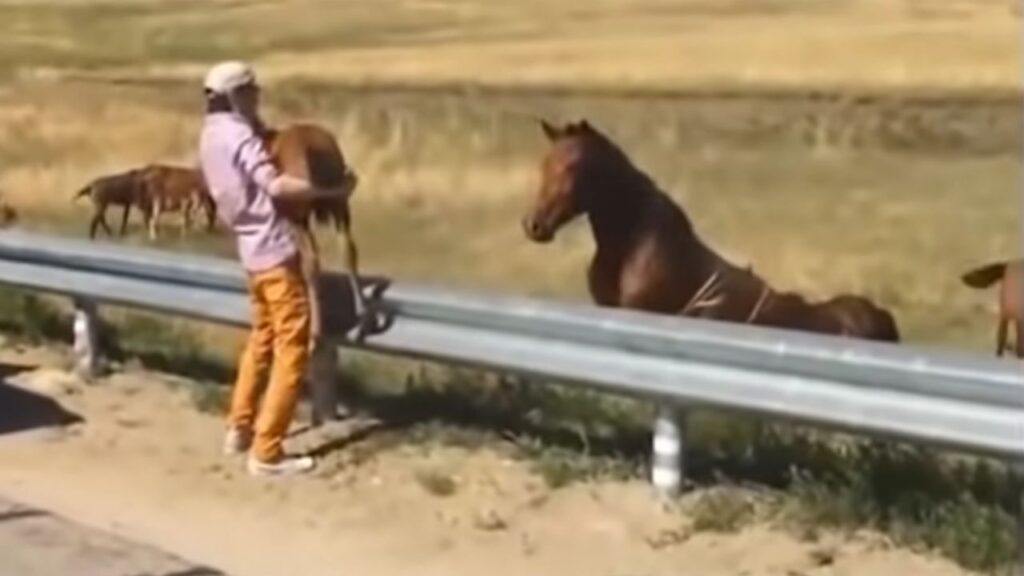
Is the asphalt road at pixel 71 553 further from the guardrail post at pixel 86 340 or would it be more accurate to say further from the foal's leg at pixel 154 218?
the foal's leg at pixel 154 218

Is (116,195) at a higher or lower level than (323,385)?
lower

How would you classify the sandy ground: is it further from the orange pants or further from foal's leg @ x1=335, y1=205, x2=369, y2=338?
foal's leg @ x1=335, y1=205, x2=369, y2=338

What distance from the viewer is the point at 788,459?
9.87 m

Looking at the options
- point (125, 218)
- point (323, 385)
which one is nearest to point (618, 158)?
point (323, 385)

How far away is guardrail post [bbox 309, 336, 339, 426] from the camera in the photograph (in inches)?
429

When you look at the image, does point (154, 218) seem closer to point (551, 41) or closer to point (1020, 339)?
point (1020, 339)

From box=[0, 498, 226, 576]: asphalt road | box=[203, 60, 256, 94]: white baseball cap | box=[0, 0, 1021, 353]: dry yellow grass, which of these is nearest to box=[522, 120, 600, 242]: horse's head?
box=[203, 60, 256, 94]: white baseball cap

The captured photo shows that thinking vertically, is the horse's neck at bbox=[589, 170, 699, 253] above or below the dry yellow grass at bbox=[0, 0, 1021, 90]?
above

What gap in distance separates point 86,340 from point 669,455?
12.2ft

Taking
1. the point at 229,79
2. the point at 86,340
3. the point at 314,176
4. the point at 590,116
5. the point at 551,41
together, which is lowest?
the point at 551,41

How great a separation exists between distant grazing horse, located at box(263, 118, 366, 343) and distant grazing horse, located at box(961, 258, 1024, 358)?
8.11 feet

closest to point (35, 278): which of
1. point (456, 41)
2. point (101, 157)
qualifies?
point (101, 157)

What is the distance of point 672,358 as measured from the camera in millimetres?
9328

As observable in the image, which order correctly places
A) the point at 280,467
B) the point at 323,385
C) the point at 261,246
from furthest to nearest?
the point at 323,385 < the point at 280,467 < the point at 261,246
